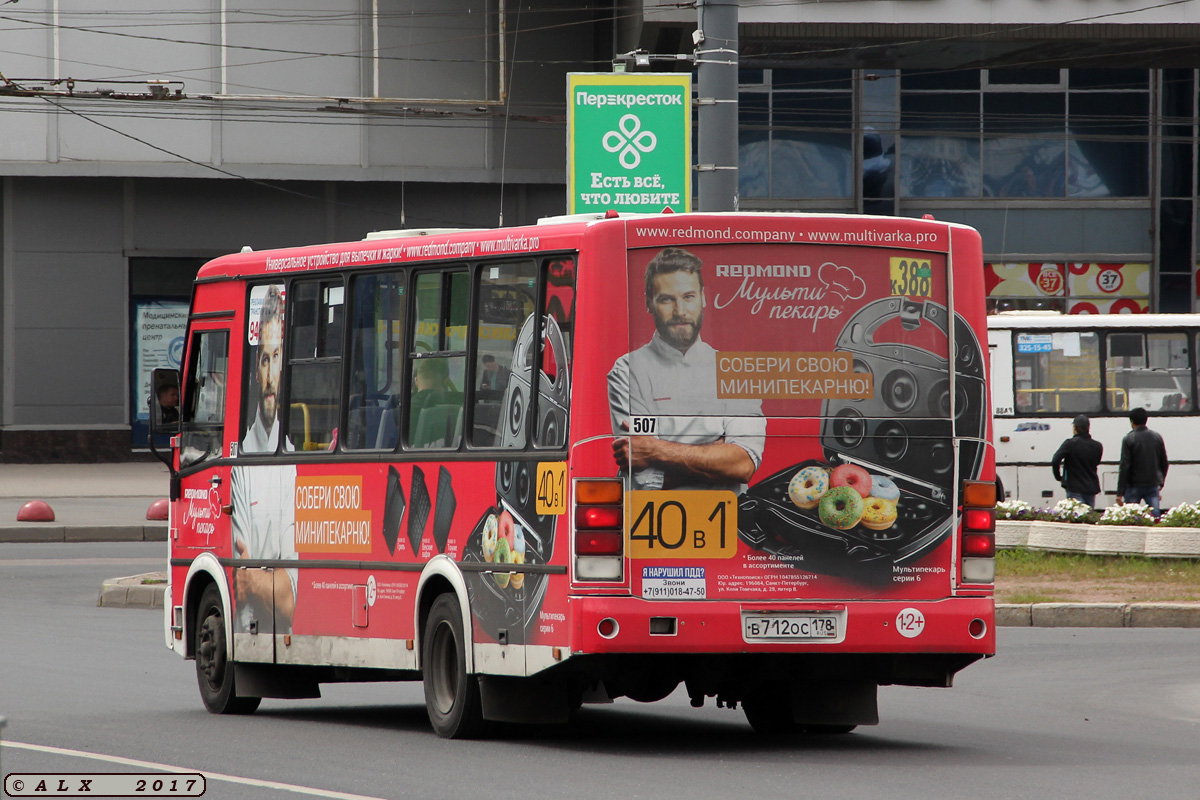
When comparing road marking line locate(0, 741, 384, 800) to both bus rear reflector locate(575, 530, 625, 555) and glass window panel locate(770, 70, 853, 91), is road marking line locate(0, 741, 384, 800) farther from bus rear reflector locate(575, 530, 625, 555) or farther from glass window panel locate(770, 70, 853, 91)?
glass window panel locate(770, 70, 853, 91)

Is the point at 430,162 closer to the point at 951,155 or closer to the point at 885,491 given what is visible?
the point at 951,155

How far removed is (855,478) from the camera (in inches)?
346

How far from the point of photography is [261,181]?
3581 cm

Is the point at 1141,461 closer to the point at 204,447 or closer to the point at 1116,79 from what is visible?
the point at 204,447

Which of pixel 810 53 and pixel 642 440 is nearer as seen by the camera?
pixel 642 440

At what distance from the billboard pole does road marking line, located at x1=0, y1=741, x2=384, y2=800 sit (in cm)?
741

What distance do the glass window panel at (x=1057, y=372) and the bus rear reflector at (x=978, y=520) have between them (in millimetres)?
16815

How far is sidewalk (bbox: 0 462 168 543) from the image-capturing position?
24.6m

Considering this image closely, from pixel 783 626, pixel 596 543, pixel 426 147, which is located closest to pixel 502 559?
pixel 596 543

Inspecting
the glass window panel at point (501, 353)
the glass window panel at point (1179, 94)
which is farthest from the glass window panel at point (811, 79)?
the glass window panel at point (501, 353)

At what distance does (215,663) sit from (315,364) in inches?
79.6

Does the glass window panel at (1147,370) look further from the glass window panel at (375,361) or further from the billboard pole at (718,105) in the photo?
the glass window panel at (375,361)

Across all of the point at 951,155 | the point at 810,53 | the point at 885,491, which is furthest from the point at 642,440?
the point at 951,155

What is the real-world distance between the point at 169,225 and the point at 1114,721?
28.0m
